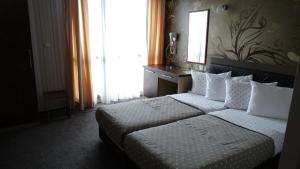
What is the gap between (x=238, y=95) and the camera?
8.95 feet

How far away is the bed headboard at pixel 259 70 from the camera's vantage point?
2537 mm

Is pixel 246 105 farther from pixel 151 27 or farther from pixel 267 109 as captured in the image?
pixel 151 27

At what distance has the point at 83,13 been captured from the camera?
3621 millimetres

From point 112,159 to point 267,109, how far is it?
188 centimetres

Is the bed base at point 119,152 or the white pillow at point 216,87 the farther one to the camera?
the white pillow at point 216,87

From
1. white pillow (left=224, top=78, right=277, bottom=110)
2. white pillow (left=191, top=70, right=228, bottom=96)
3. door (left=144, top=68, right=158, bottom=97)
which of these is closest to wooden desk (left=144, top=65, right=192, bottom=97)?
door (left=144, top=68, right=158, bottom=97)

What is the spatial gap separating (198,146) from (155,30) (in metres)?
3.21

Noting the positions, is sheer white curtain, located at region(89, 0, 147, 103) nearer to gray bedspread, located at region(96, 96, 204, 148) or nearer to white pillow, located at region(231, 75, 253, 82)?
gray bedspread, located at region(96, 96, 204, 148)

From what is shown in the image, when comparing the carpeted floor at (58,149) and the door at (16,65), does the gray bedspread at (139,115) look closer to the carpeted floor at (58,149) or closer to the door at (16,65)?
the carpeted floor at (58,149)

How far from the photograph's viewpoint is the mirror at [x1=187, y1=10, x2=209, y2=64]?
145 inches

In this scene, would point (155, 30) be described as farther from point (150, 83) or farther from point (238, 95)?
point (238, 95)

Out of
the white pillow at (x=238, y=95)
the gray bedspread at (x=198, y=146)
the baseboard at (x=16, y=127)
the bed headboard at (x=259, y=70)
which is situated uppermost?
the bed headboard at (x=259, y=70)

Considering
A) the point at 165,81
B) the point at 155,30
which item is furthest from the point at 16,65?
the point at 155,30

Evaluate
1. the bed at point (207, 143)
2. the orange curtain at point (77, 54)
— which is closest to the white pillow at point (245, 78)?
the bed at point (207, 143)
